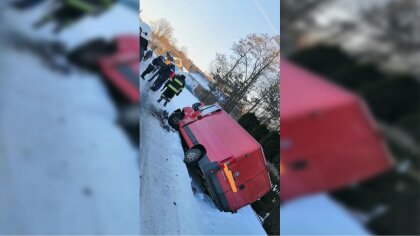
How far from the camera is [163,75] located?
16.6 feet

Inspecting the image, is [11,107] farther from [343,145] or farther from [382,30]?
[382,30]

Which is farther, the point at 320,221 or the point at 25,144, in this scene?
the point at 320,221

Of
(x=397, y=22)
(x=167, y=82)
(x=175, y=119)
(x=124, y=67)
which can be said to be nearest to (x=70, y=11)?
(x=124, y=67)

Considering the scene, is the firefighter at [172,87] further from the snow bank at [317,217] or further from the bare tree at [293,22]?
the snow bank at [317,217]

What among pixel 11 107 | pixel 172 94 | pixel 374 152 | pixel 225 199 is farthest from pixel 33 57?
pixel 172 94

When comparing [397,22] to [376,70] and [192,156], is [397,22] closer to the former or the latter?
[376,70]

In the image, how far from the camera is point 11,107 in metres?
1.39

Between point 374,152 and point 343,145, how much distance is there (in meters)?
0.19

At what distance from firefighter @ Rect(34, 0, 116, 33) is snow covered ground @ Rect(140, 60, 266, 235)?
1502 mm

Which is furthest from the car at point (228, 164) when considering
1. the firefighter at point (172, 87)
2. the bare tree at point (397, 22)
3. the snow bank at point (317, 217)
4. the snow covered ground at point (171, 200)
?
the bare tree at point (397, 22)

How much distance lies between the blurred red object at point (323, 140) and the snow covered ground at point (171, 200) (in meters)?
1.36

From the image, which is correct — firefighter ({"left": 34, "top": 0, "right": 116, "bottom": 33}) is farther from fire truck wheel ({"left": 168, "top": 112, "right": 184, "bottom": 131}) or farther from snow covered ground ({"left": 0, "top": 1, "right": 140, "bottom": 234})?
fire truck wheel ({"left": 168, "top": 112, "right": 184, "bottom": 131})

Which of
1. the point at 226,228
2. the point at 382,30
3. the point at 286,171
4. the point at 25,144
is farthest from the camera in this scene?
the point at 226,228

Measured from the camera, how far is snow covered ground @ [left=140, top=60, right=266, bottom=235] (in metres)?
3.00
